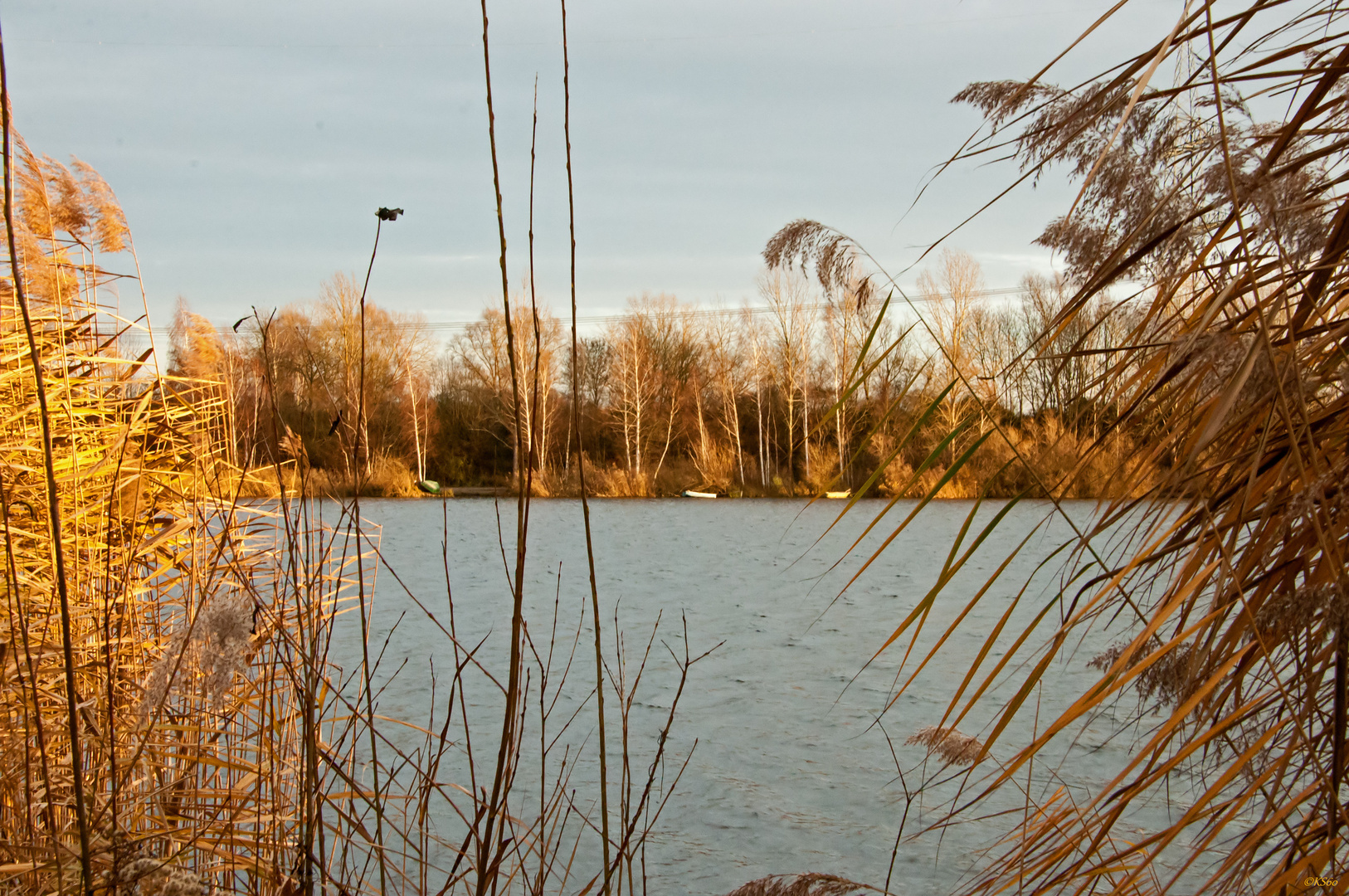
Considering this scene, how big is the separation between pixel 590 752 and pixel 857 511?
1787 centimetres

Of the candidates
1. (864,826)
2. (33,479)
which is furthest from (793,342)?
(33,479)

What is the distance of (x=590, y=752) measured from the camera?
5.19 m

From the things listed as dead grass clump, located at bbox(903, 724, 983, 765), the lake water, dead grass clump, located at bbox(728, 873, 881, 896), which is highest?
dead grass clump, located at bbox(903, 724, 983, 765)

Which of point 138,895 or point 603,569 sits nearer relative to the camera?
point 138,895

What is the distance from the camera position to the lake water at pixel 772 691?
4.06 metres

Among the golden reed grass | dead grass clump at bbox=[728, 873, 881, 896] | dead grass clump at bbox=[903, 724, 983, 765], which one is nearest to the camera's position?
the golden reed grass

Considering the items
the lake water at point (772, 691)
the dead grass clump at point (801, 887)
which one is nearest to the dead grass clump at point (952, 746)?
the lake water at point (772, 691)

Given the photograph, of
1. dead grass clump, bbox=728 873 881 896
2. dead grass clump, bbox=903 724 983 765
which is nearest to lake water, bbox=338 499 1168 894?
dead grass clump, bbox=903 724 983 765

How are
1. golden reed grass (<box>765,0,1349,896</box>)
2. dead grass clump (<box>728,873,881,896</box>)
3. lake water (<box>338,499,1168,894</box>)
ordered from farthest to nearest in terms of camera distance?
lake water (<box>338,499,1168,894</box>) < dead grass clump (<box>728,873,881,896</box>) < golden reed grass (<box>765,0,1349,896</box>)

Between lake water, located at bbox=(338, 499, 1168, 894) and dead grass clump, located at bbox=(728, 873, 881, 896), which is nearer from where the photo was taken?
dead grass clump, located at bbox=(728, 873, 881, 896)

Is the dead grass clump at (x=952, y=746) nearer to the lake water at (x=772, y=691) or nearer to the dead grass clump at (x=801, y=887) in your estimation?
the lake water at (x=772, y=691)

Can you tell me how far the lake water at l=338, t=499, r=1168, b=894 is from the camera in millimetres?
4062

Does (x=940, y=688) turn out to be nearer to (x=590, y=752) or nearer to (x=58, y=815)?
(x=590, y=752)

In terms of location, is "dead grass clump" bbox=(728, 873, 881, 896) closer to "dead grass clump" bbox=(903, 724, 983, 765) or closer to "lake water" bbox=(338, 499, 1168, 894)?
"dead grass clump" bbox=(903, 724, 983, 765)
